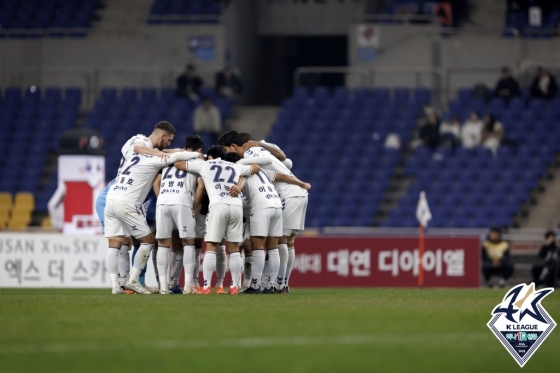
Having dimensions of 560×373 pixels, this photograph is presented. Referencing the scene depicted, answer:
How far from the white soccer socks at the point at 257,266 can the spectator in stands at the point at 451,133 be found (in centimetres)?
1529

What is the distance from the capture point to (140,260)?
14.8 m

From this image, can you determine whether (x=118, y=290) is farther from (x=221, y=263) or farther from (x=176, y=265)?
(x=221, y=263)

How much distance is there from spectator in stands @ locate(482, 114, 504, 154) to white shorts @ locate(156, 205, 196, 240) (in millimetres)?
15909

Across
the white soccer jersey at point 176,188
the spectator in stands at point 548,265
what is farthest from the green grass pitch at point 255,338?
the spectator in stands at point 548,265

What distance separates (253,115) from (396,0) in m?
5.80

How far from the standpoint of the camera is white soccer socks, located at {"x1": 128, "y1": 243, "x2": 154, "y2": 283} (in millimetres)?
14734

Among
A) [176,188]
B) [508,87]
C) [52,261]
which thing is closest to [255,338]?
[176,188]

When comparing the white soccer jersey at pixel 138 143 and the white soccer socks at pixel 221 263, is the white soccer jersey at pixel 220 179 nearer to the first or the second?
the white soccer jersey at pixel 138 143

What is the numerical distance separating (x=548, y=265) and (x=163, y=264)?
12079mm

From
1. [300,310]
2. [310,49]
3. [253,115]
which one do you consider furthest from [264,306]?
[310,49]

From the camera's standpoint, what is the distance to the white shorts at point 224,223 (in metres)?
14.2

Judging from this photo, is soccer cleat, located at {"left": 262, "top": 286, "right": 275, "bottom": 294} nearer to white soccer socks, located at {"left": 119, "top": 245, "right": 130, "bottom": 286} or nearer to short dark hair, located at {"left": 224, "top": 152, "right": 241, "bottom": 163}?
short dark hair, located at {"left": 224, "top": 152, "right": 241, "bottom": 163}

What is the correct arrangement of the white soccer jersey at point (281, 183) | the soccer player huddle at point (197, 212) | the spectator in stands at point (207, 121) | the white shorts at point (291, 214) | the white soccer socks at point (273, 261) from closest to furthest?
the soccer player huddle at point (197, 212) < the white soccer socks at point (273, 261) < the white soccer jersey at point (281, 183) < the white shorts at point (291, 214) < the spectator in stands at point (207, 121)

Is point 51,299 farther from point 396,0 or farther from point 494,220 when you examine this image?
point 396,0
